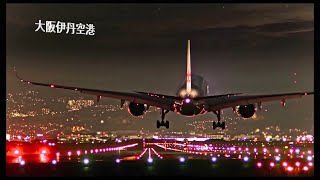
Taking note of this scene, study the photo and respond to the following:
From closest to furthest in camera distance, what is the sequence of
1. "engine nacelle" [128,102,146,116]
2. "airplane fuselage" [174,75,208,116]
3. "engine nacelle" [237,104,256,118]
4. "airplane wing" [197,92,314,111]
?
1. "airplane fuselage" [174,75,208,116]
2. "airplane wing" [197,92,314,111]
3. "engine nacelle" [128,102,146,116]
4. "engine nacelle" [237,104,256,118]

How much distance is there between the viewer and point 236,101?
196 ft

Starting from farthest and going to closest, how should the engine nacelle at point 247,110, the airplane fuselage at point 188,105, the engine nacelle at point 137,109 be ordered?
the engine nacelle at point 247,110
the engine nacelle at point 137,109
the airplane fuselage at point 188,105

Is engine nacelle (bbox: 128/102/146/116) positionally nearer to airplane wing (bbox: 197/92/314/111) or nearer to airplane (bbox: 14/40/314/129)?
airplane (bbox: 14/40/314/129)

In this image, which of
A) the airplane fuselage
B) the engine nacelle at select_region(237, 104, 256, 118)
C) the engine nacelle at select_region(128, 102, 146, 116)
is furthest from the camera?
the engine nacelle at select_region(237, 104, 256, 118)

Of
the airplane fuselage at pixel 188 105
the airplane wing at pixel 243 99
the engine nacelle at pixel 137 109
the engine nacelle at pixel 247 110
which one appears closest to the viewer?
the airplane fuselage at pixel 188 105

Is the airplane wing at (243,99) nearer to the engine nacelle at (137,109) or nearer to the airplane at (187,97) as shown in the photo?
the airplane at (187,97)

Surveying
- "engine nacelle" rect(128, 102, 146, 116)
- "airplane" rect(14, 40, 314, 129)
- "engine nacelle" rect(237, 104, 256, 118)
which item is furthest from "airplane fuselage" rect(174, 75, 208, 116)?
"engine nacelle" rect(237, 104, 256, 118)

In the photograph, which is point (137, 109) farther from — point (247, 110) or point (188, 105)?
point (247, 110)

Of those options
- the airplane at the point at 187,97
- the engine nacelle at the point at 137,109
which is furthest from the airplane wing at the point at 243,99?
the engine nacelle at the point at 137,109

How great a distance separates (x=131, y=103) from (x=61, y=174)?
29454mm
